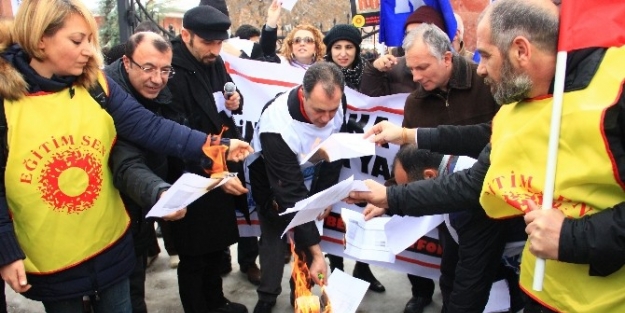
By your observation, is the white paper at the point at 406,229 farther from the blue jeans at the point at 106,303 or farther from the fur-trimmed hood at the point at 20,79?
A: the fur-trimmed hood at the point at 20,79

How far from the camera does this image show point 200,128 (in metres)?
A: 3.80

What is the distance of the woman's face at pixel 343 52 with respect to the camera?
4895 millimetres

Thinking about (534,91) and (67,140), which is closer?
(534,91)

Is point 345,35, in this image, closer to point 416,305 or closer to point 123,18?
point 416,305

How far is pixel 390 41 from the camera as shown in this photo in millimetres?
4801

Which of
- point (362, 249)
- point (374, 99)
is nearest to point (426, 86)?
point (374, 99)

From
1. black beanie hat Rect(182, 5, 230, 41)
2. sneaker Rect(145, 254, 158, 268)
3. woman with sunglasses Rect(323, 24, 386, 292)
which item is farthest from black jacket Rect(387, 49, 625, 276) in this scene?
sneaker Rect(145, 254, 158, 268)

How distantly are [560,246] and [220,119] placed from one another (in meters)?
2.56

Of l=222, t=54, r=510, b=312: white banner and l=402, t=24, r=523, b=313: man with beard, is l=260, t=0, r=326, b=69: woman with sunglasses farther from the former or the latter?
l=402, t=24, r=523, b=313: man with beard

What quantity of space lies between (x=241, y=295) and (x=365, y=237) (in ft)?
4.68

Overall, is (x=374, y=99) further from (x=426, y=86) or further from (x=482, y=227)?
(x=482, y=227)

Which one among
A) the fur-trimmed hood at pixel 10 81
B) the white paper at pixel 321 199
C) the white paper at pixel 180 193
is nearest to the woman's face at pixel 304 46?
the white paper at pixel 321 199

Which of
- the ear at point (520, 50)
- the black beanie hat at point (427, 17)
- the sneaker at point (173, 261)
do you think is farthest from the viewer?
the sneaker at point (173, 261)

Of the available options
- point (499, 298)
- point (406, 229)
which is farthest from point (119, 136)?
point (499, 298)
